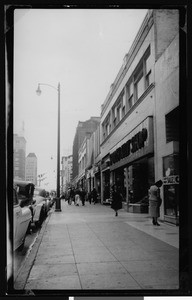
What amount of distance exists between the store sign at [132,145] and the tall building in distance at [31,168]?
402cm

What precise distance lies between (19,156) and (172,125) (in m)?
3.04

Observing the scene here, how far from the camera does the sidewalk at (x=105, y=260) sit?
5.06 metres

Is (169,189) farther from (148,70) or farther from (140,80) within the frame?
(140,80)

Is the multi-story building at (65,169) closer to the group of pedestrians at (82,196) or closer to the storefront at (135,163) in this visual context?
the group of pedestrians at (82,196)

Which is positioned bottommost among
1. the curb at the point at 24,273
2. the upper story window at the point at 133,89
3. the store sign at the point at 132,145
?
the curb at the point at 24,273

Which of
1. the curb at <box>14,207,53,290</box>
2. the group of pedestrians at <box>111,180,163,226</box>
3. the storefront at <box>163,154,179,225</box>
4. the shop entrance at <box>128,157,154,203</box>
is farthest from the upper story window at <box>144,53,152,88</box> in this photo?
the curb at <box>14,207,53,290</box>

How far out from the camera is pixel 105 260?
250 inches

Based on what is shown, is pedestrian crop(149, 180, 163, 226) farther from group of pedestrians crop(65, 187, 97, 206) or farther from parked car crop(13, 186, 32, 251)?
parked car crop(13, 186, 32, 251)

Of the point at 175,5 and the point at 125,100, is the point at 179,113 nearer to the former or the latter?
the point at 175,5

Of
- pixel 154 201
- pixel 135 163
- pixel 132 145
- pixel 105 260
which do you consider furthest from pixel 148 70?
pixel 105 260

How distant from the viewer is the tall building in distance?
5.80 m

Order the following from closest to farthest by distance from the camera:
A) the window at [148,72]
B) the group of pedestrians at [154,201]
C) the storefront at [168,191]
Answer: the storefront at [168,191], the group of pedestrians at [154,201], the window at [148,72]

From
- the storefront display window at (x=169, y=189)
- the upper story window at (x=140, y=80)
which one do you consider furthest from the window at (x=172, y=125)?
the upper story window at (x=140, y=80)
